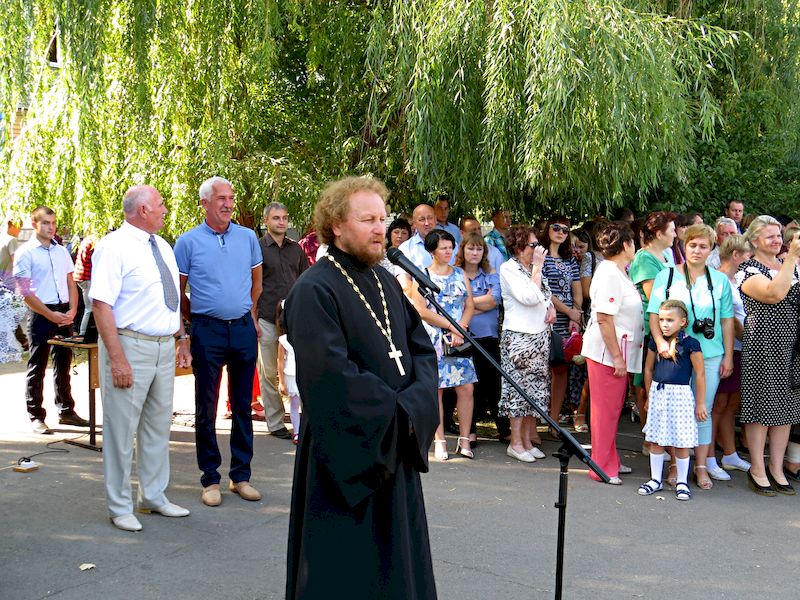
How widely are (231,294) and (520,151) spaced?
10.1 ft

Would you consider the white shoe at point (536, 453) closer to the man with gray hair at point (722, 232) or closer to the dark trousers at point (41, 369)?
the man with gray hair at point (722, 232)

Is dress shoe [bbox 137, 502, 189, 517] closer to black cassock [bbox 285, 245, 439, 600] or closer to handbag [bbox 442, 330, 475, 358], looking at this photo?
black cassock [bbox 285, 245, 439, 600]

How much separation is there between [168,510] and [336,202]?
9.94 feet

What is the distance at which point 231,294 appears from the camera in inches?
243

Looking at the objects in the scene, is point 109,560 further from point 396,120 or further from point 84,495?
point 396,120

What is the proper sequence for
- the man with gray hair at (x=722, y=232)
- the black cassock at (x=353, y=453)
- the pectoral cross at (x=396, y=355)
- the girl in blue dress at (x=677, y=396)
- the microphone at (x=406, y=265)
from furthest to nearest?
the man with gray hair at (x=722, y=232)
the girl in blue dress at (x=677, y=396)
the microphone at (x=406, y=265)
the pectoral cross at (x=396, y=355)
the black cassock at (x=353, y=453)

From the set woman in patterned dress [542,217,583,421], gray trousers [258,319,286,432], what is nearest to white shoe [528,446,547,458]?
woman in patterned dress [542,217,583,421]

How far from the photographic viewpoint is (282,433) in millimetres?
8102

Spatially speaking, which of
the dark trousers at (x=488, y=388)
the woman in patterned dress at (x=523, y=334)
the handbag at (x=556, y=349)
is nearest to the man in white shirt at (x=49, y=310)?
the dark trousers at (x=488, y=388)

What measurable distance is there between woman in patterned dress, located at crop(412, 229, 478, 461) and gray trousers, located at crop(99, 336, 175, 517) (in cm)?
243

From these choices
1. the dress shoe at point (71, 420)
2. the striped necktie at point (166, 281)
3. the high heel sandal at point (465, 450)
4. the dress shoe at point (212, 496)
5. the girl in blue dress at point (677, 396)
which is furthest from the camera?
the dress shoe at point (71, 420)

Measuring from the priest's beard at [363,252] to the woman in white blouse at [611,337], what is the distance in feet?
11.2

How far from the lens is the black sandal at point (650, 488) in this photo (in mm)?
6578

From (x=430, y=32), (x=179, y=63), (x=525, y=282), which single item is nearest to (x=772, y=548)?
(x=525, y=282)
